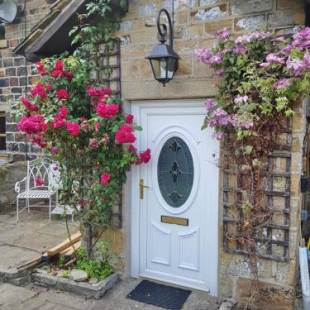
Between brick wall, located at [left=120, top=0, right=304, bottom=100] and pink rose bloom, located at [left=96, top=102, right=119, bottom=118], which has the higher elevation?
brick wall, located at [left=120, top=0, right=304, bottom=100]

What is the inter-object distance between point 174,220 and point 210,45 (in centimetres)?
206

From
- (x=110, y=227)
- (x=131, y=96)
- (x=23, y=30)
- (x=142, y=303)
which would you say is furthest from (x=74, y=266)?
(x=23, y=30)

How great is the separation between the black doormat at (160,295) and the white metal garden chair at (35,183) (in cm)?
323

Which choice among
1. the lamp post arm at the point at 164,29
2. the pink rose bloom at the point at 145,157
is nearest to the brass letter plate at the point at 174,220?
the pink rose bloom at the point at 145,157

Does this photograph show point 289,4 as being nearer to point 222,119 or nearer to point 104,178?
point 222,119

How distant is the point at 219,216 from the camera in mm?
4051

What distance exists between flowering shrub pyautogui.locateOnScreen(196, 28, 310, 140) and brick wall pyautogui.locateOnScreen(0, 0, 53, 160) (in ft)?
18.2

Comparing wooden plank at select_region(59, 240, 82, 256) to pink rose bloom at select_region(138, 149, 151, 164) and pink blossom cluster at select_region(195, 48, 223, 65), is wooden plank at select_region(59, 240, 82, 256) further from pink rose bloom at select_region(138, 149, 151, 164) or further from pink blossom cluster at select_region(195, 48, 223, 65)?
pink blossom cluster at select_region(195, 48, 223, 65)

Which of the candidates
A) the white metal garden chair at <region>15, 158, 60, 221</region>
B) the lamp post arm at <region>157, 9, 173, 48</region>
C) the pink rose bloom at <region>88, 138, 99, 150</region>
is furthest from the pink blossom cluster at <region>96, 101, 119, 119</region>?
the white metal garden chair at <region>15, 158, 60, 221</region>

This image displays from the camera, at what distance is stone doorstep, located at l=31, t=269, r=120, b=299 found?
436 centimetres

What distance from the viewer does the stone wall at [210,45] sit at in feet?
11.8

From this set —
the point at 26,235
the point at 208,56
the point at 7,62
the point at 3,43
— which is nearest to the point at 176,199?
the point at 208,56

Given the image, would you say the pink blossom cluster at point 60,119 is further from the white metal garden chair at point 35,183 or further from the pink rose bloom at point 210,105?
the white metal garden chair at point 35,183

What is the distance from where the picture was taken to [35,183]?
7461mm
